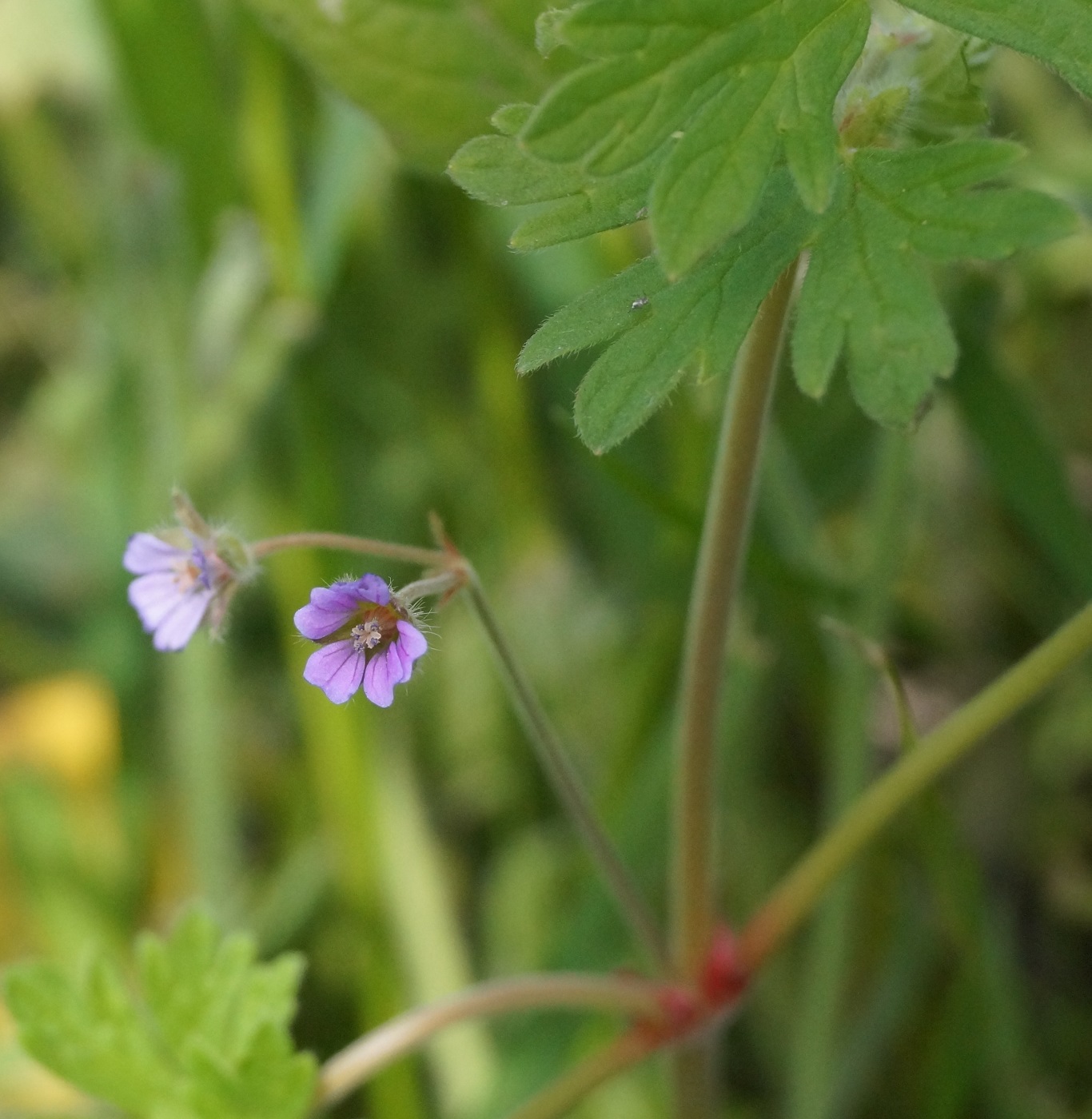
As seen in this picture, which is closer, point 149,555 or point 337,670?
point 337,670

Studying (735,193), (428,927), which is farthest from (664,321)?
(428,927)

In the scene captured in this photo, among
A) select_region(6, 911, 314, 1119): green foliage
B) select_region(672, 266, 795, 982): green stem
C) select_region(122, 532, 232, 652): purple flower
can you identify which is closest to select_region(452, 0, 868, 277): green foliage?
select_region(672, 266, 795, 982): green stem

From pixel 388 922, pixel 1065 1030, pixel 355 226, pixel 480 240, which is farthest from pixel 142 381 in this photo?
pixel 1065 1030

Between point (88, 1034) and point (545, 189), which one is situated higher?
point (545, 189)

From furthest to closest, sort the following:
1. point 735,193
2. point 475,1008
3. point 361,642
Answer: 1. point 475,1008
2. point 361,642
3. point 735,193

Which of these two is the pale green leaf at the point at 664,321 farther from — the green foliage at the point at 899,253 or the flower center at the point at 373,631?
the flower center at the point at 373,631

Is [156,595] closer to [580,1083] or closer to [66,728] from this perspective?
[580,1083]

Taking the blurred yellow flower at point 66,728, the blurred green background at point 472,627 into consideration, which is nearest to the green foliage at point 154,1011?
the blurred green background at point 472,627
